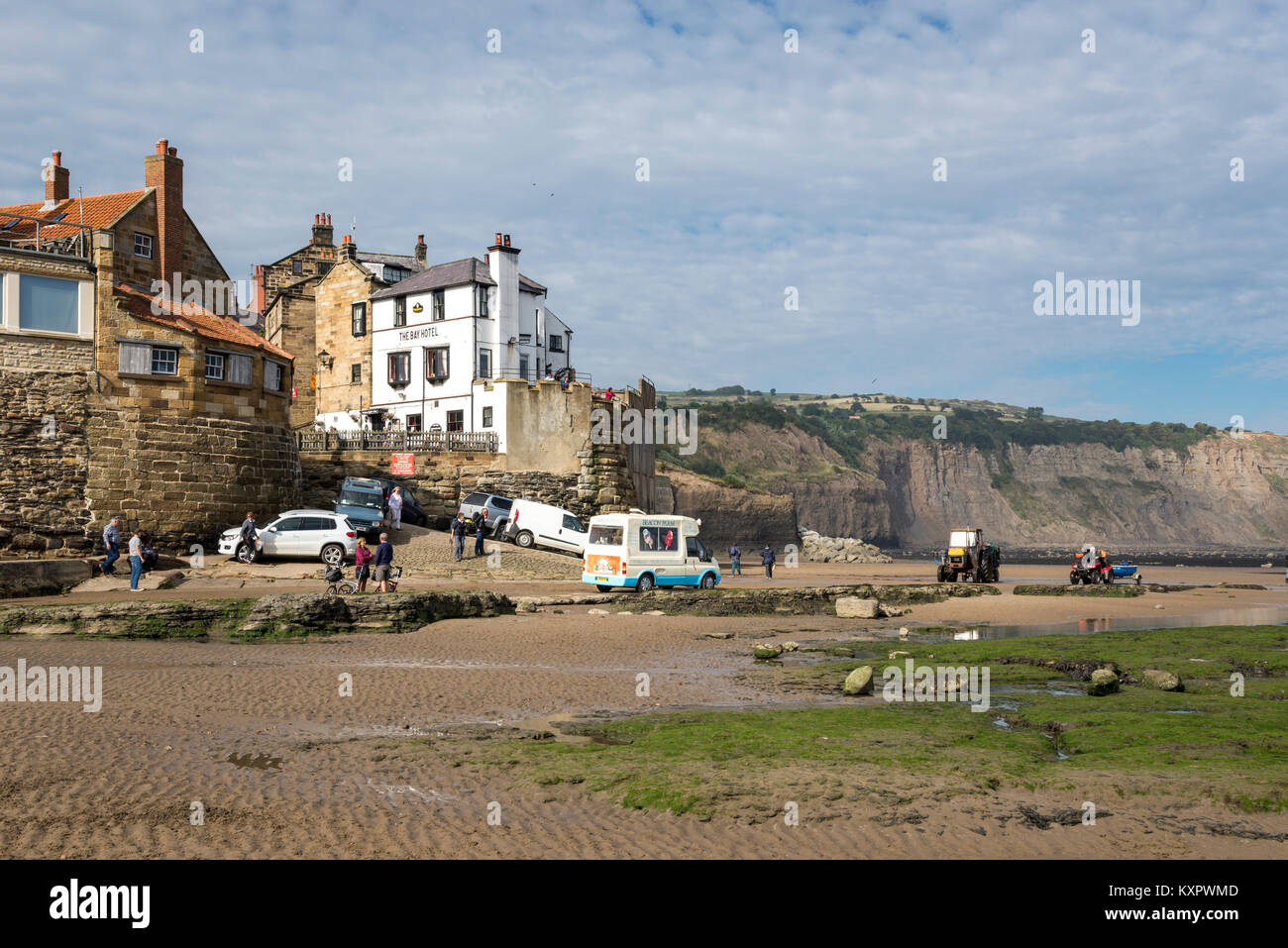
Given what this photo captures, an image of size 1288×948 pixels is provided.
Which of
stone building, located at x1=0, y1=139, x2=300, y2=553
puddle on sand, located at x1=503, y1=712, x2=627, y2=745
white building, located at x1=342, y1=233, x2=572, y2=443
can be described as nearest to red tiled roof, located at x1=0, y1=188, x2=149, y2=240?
stone building, located at x1=0, y1=139, x2=300, y2=553

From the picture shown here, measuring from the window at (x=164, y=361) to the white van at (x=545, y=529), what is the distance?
13824mm

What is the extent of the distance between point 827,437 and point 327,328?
114m

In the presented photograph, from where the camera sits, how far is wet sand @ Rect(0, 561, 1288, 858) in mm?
7758

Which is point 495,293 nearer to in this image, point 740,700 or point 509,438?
point 509,438

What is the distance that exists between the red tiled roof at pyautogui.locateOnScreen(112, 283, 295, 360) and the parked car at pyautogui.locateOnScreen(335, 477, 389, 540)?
6362mm

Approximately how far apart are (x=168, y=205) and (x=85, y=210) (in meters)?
3.21

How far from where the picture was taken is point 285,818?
8.22 metres

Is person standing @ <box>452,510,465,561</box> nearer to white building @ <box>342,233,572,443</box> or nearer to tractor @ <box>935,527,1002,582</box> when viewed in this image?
white building @ <box>342,233,572,443</box>

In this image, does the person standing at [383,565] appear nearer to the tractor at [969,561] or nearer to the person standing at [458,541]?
the person standing at [458,541]

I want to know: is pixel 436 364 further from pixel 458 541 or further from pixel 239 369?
pixel 458 541

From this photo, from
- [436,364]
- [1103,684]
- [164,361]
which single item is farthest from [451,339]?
[1103,684]

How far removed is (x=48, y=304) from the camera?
32781 millimetres

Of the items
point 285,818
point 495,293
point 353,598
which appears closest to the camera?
point 285,818
